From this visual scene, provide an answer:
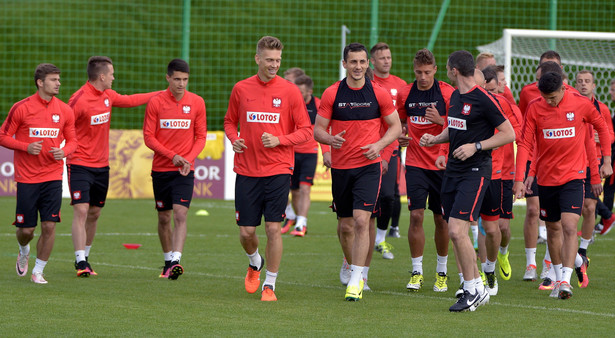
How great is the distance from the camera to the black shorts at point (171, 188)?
10133 mm

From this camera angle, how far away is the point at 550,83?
28.3 feet

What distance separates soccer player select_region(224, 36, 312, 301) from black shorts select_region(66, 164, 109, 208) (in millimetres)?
2213

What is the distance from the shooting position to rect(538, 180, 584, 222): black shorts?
8.81m

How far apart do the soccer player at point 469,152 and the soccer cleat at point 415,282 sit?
47.3 inches

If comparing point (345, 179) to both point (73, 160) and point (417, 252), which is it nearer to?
point (417, 252)

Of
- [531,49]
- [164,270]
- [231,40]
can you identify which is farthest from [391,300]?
[231,40]

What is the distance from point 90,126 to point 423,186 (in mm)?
3568

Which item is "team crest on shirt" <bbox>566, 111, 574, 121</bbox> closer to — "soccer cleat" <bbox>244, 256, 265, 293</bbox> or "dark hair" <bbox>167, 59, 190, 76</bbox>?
"soccer cleat" <bbox>244, 256, 265, 293</bbox>

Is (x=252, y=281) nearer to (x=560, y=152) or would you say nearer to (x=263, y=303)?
(x=263, y=303)

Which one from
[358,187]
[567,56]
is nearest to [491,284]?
[358,187]

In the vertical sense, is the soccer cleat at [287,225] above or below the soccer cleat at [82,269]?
below

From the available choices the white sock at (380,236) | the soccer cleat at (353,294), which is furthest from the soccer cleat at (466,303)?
the white sock at (380,236)

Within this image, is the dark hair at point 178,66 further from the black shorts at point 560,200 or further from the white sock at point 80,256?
the black shorts at point 560,200

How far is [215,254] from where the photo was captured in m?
12.2
